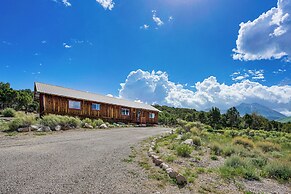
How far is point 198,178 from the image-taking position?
518 centimetres

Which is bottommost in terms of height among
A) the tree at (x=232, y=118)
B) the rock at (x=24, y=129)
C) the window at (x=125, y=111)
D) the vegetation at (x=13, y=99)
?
the tree at (x=232, y=118)

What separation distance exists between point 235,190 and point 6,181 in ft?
17.7

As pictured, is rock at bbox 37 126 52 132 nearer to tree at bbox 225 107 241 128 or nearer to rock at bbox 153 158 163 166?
rock at bbox 153 158 163 166

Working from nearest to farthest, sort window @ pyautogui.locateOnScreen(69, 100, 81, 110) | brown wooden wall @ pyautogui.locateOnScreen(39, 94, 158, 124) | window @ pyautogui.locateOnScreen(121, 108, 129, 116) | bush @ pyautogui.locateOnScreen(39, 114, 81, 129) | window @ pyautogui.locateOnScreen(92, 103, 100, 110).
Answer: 1. bush @ pyautogui.locateOnScreen(39, 114, 81, 129)
2. brown wooden wall @ pyautogui.locateOnScreen(39, 94, 158, 124)
3. window @ pyautogui.locateOnScreen(69, 100, 81, 110)
4. window @ pyautogui.locateOnScreen(92, 103, 100, 110)
5. window @ pyautogui.locateOnScreen(121, 108, 129, 116)

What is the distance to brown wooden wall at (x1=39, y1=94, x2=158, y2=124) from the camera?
1848 cm

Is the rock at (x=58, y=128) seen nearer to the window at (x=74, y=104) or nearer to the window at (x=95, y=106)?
the window at (x=74, y=104)

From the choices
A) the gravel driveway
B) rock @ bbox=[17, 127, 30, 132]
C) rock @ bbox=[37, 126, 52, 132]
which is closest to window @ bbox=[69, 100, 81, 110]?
rock @ bbox=[37, 126, 52, 132]

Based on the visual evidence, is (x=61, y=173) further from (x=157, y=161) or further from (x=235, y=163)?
(x=235, y=163)

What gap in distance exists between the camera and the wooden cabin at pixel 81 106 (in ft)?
60.9

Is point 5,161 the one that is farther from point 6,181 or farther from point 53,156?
point 6,181

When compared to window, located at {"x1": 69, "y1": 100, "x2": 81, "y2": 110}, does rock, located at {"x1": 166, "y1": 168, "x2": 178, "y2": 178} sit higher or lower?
lower

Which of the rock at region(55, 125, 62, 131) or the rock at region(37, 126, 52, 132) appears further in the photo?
the rock at region(55, 125, 62, 131)

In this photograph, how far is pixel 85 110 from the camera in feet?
71.1

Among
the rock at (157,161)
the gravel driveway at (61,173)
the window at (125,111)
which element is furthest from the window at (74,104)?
the rock at (157,161)
